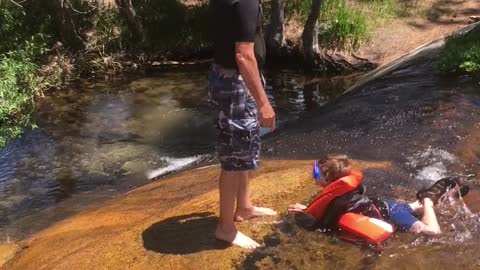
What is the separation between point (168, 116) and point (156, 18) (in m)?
4.84

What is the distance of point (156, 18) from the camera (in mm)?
15133

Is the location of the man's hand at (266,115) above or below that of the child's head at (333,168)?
above

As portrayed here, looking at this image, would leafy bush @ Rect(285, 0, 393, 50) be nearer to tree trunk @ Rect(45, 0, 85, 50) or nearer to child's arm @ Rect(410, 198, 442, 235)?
tree trunk @ Rect(45, 0, 85, 50)

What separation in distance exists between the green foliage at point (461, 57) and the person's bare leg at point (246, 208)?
210 inches

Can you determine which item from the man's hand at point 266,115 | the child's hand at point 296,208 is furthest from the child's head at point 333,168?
the man's hand at point 266,115

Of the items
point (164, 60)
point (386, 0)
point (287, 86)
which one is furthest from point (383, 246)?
point (386, 0)

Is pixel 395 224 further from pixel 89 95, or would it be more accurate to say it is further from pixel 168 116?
pixel 89 95

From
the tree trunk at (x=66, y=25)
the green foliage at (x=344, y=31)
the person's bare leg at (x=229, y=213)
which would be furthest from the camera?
the green foliage at (x=344, y=31)

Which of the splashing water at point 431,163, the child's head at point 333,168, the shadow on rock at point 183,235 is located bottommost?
the shadow on rock at point 183,235

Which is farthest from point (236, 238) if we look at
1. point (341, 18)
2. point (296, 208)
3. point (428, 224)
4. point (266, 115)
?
point (341, 18)

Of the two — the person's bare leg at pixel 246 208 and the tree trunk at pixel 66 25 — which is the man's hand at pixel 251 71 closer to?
the person's bare leg at pixel 246 208

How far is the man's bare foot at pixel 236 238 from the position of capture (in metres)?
4.19

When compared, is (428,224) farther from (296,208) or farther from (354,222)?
(296,208)

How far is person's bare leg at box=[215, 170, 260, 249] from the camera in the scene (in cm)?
Answer: 407
